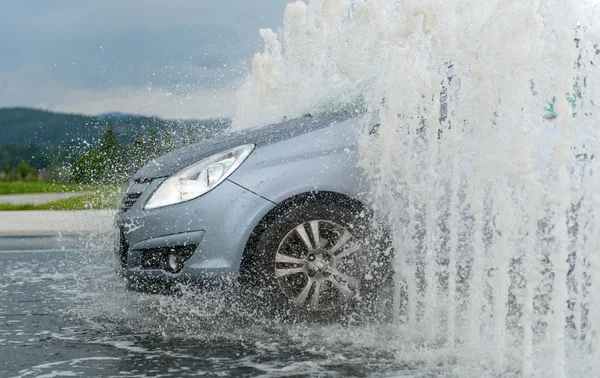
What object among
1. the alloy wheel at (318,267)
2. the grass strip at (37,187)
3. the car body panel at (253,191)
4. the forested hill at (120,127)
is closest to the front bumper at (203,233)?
the car body panel at (253,191)

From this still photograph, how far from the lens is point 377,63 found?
7.04 metres

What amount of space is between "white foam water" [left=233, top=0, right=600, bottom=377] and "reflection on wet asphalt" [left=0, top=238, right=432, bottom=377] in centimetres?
45

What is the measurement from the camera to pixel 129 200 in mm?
6941

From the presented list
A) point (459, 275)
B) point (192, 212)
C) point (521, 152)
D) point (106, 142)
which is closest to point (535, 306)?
point (459, 275)

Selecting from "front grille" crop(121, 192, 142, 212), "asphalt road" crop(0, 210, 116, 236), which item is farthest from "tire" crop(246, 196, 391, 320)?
"asphalt road" crop(0, 210, 116, 236)

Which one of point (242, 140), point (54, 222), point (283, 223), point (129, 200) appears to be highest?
point (54, 222)

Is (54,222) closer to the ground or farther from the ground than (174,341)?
farther from the ground

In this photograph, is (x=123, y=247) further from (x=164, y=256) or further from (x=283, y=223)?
(x=283, y=223)

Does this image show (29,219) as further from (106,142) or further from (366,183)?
(366,183)

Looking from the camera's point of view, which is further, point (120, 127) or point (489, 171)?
point (120, 127)

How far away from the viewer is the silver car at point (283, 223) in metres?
6.38

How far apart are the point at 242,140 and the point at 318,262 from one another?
0.91 m

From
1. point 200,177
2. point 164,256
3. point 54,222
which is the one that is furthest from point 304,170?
point 54,222

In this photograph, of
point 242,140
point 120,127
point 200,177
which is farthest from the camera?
point 120,127
